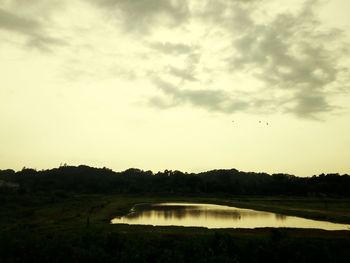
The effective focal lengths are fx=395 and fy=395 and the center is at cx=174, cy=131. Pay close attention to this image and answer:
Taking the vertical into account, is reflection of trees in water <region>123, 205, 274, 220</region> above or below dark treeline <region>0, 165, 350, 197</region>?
below

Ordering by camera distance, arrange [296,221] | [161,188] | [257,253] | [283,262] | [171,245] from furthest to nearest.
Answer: [161,188] < [296,221] < [171,245] < [257,253] < [283,262]

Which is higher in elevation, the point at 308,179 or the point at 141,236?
the point at 308,179

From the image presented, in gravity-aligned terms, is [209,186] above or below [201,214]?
above

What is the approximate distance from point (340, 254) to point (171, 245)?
39.6 feet

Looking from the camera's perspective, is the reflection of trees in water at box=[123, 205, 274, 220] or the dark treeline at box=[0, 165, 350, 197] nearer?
the reflection of trees in water at box=[123, 205, 274, 220]

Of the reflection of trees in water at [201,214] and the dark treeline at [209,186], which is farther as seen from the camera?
the dark treeline at [209,186]

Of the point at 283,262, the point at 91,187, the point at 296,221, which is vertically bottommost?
the point at 283,262

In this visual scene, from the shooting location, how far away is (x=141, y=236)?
3150 centimetres

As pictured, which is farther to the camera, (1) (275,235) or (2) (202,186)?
(2) (202,186)

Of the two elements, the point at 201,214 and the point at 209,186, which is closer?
the point at 201,214

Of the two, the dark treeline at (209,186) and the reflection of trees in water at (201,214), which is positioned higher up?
the dark treeline at (209,186)

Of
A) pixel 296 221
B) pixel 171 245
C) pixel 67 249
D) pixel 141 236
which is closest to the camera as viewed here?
pixel 67 249

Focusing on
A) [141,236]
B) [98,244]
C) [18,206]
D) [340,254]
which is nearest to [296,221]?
[340,254]

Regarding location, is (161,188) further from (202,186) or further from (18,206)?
(18,206)
